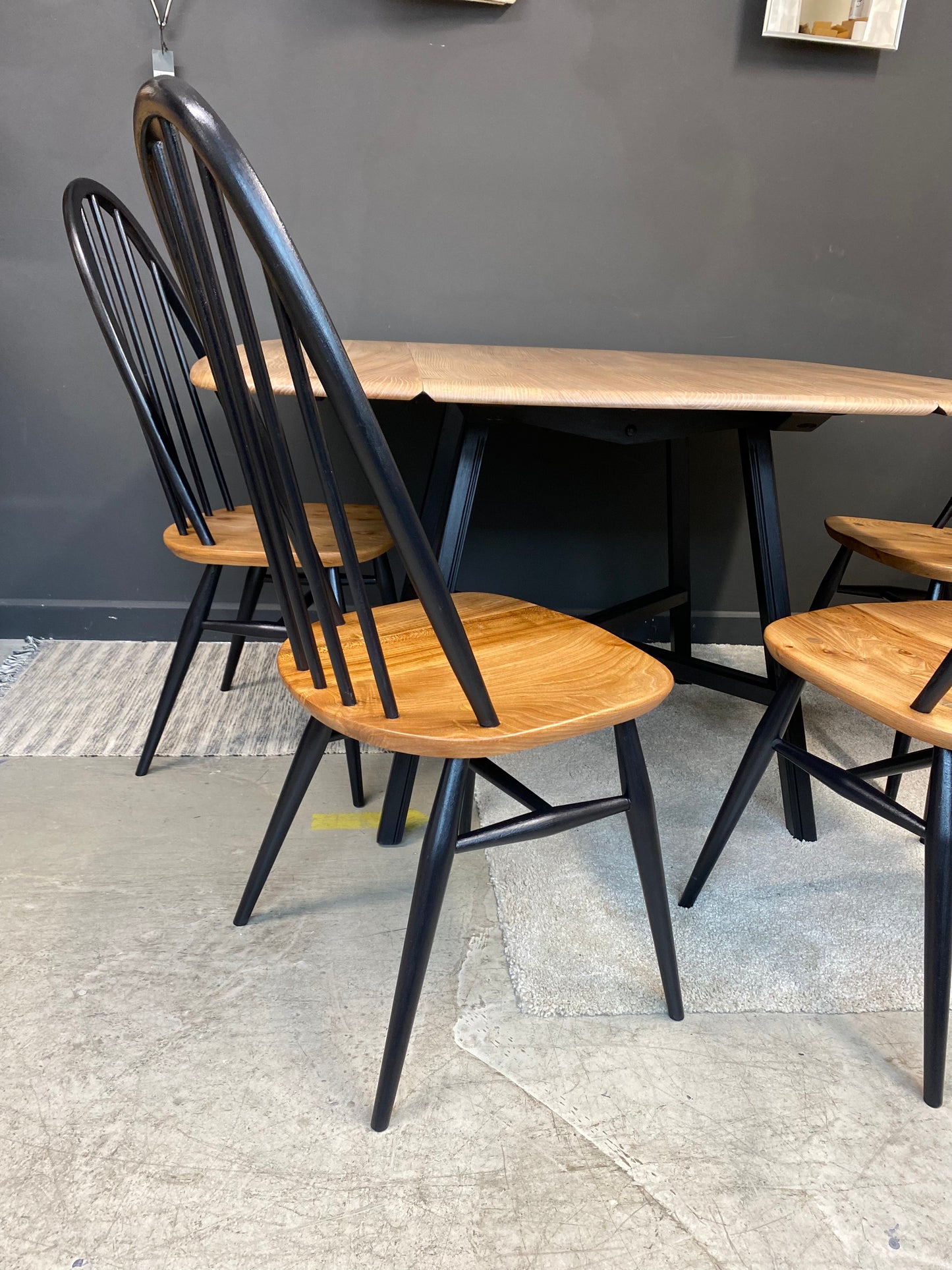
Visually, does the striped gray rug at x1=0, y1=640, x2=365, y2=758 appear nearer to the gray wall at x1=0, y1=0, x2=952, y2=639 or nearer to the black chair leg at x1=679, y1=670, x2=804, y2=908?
the gray wall at x1=0, y1=0, x2=952, y2=639

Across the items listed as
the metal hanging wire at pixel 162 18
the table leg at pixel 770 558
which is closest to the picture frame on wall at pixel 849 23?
the table leg at pixel 770 558

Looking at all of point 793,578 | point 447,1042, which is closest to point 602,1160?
point 447,1042

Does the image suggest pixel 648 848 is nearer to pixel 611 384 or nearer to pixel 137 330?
pixel 611 384

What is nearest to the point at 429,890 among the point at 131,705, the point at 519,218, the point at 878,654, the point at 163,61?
the point at 878,654

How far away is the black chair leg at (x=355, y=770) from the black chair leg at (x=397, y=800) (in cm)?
11

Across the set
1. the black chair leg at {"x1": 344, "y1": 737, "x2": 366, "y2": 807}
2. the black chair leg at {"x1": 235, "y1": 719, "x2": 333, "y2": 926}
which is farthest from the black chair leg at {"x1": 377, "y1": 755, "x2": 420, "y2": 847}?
the black chair leg at {"x1": 235, "y1": 719, "x2": 333, "y2": 926}

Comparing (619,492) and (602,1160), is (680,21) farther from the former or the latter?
(602,1160)

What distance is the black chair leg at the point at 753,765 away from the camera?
1154 millimetres

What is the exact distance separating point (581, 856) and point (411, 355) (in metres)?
0.89

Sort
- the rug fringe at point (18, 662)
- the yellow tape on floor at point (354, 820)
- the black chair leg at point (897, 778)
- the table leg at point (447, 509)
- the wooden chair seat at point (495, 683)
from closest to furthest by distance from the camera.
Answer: the wooden chair seat at point (495, 683), the table leg at point (447, 509), the yellow tape on floor at point (354, 820), the black chair leg at point (897, 778), the rug fringe at point (18, 662)

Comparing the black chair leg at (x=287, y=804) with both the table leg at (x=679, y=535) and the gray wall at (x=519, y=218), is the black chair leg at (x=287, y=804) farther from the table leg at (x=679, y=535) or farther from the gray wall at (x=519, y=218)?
the gray wall at (x=519, y=218)

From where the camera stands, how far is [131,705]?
1822 mm

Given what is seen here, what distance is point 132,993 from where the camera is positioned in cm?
106

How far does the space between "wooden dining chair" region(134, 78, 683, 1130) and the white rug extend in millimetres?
136
